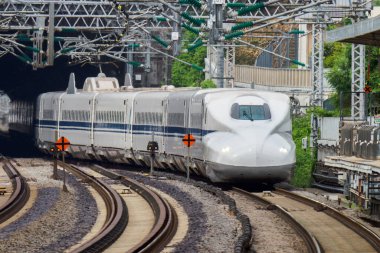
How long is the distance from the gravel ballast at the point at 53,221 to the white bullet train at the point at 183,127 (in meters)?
3.85

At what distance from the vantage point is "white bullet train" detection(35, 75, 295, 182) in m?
31.9

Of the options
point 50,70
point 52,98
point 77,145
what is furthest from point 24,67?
point 77,145

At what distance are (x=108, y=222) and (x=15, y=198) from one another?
645cm

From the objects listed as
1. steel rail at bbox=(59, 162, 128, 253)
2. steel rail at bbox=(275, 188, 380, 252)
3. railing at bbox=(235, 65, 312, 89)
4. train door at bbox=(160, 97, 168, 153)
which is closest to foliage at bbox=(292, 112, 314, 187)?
train door at bbox=(160, 97, 168, 153)

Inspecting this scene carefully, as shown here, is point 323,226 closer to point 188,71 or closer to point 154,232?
point 154,232

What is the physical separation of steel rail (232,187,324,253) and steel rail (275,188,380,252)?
3.71 ft

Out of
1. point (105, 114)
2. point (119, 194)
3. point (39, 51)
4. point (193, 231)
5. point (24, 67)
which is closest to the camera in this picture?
point (193, 231)

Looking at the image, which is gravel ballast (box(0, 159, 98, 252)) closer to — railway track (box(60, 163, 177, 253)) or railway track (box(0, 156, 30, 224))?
railway track (box(0, 156, 30, 224))

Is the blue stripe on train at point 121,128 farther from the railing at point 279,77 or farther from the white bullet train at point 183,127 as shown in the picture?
the railing at point 279,77

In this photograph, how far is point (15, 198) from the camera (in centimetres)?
2944

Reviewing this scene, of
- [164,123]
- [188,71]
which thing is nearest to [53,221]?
[164,123]

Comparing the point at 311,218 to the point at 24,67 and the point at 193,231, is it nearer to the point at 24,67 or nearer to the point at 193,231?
the point at 193,231

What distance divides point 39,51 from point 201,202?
85.2 ft

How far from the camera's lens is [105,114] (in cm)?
4759
